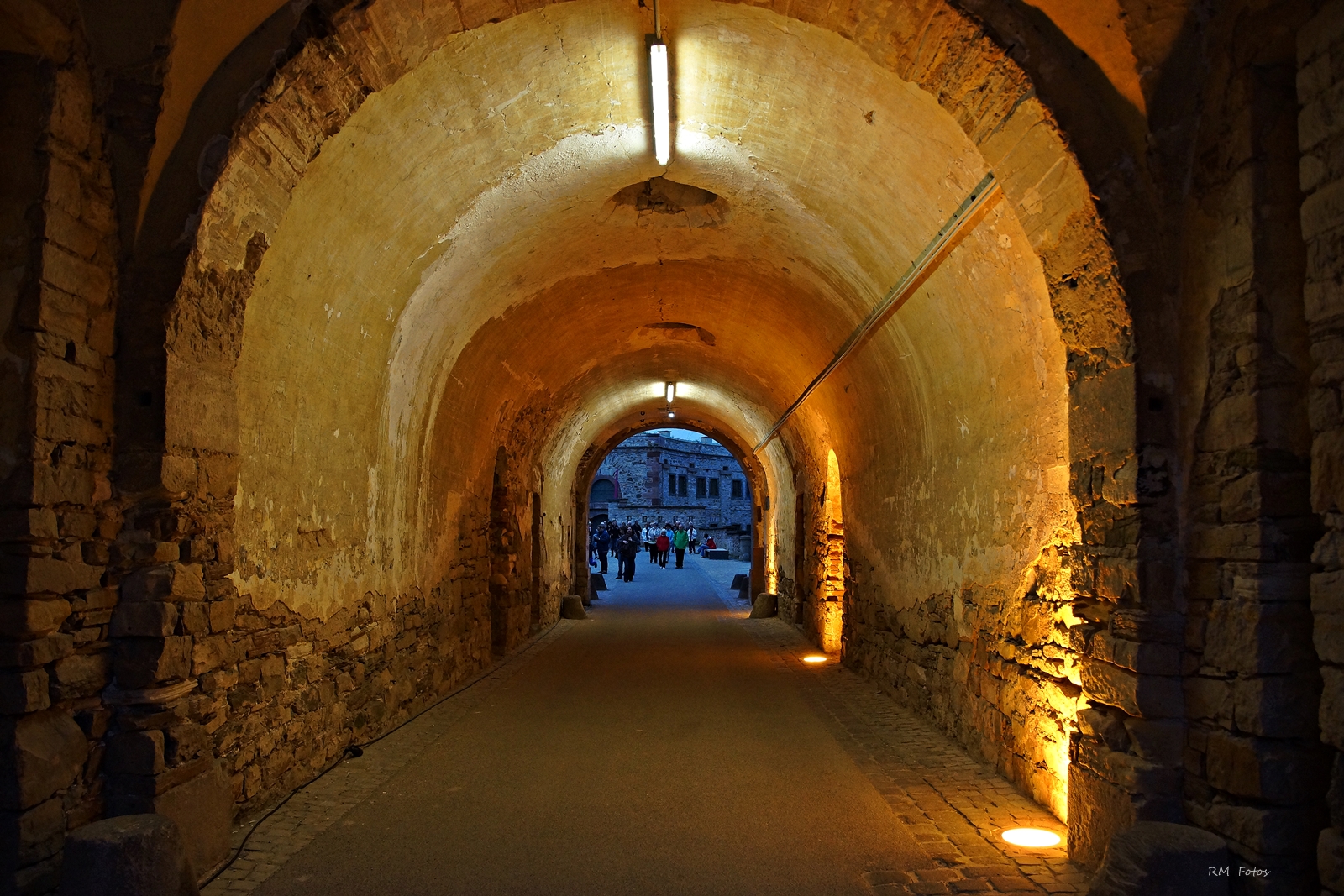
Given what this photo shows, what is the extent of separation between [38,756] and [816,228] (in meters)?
5.97

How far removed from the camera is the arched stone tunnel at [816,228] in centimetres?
363

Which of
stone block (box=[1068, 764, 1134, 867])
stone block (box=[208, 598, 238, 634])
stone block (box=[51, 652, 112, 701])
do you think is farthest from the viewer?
stone block (box=[208, 598, 238, 634])

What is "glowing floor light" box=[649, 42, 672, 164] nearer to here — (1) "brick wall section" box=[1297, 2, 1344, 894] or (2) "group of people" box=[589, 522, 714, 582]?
(1) "brick wall section" box=[1297, 2, 1344, 894]

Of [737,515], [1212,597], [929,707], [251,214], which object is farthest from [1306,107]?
[737,515]

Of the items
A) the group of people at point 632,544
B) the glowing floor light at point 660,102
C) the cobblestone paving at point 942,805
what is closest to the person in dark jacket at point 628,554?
the group of people at point 632,544

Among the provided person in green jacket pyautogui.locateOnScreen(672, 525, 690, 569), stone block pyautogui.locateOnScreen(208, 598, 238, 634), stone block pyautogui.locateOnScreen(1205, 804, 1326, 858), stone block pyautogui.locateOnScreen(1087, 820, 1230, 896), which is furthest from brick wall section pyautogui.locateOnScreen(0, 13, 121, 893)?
person in green jacket pyautogui.locateOnScreen(672, 525, 690, 569)

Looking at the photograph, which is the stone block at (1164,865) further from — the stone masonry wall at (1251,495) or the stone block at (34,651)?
the stone block at (34,651)

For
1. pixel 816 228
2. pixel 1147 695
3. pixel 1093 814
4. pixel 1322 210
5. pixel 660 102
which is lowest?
pixel 1093 814

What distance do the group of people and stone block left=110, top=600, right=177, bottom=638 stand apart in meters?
22.8

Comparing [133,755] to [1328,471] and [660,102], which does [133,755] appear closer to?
[660,102]

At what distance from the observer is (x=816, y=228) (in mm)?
7211

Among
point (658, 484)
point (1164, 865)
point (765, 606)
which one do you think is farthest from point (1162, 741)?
point (658, 484)

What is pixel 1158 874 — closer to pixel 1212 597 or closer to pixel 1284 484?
pixel 1212 597

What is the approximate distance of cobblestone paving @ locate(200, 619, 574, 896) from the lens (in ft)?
13.9
